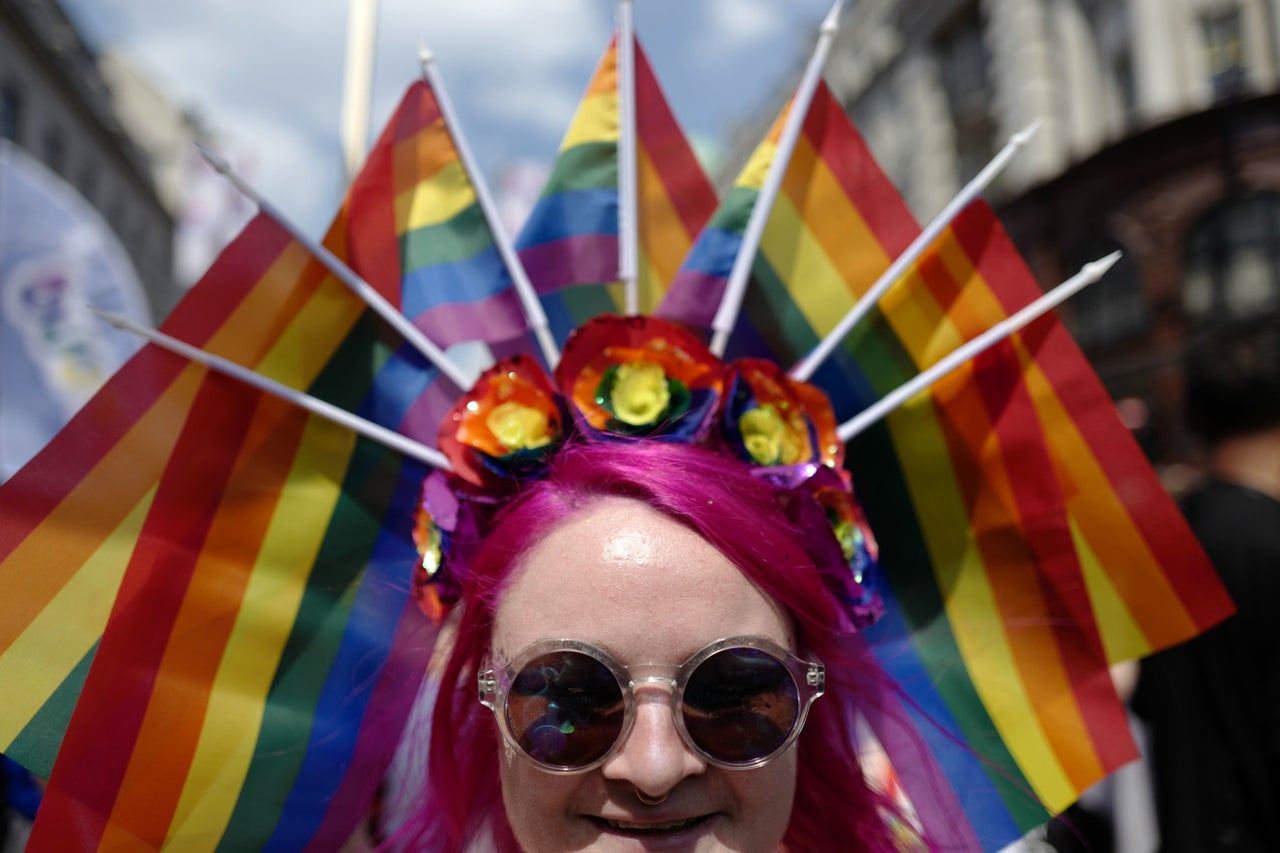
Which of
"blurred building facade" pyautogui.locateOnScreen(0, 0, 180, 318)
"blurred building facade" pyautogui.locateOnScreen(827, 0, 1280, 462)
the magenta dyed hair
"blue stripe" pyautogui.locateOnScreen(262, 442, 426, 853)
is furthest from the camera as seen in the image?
"blurred building facade" pyautogui.locateOnScreen(0, 0, 180, 318)

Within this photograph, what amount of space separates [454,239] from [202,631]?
0.75m

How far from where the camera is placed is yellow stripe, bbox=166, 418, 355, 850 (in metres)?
1.55

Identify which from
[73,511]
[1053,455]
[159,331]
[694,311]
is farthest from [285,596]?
[1053,455]

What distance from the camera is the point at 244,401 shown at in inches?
63.0

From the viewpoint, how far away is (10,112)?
19969 millimetres

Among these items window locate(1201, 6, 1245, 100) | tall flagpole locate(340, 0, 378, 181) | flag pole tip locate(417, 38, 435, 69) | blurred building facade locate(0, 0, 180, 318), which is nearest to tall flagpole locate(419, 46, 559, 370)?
flag pole tip locate(417, 38, 435, 69)

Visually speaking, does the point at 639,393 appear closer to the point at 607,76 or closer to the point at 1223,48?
the point at 607,76

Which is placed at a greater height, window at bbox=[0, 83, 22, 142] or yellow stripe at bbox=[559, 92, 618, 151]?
window at bbox=[0, 83, 22, 142]

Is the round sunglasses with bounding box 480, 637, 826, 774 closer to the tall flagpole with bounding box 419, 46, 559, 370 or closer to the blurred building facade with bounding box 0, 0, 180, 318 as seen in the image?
the tall flagpole with bounding box 419, 46, 559, 370

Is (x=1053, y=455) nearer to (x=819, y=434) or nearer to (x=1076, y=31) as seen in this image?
(x=819, y=434)

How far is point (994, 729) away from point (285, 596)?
1158 millimetres

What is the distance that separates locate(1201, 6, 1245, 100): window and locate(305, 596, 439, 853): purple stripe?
16173 millimetres

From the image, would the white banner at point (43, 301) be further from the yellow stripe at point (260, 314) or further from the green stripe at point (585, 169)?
the green stripe at point (585, 169)

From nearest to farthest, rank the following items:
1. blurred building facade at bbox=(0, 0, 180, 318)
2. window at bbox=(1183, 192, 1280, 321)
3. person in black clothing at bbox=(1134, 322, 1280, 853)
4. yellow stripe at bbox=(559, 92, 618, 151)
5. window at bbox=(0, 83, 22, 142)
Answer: yellow stripe at bbox=(559, 92, 618, 151) → person in black clothing at bbox=(1134, 322, 1280, 853) → window at bbox=(1183, 192, 1280, 321) → window at bbox=(0, 83, 22, 142) → blurred building facade at bbox=(0, 0, 180, 318)
